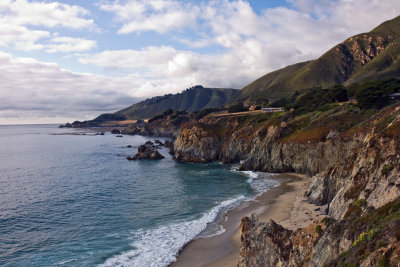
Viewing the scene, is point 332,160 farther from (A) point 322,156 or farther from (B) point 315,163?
(B) point 315,163

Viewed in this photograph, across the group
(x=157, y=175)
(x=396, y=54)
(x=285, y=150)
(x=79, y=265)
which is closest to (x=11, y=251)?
(x=79, y=265)

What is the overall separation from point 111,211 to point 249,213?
1773cm

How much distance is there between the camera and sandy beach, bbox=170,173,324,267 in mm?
23891

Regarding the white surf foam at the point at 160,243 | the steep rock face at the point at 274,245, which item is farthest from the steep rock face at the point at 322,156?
the white surf foam at the point at 160,243

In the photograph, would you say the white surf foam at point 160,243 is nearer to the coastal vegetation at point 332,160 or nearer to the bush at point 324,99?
the coastal vegetation at point 332,160

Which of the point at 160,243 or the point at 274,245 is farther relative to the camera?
the point at 160,243

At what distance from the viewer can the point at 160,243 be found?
1059 inches

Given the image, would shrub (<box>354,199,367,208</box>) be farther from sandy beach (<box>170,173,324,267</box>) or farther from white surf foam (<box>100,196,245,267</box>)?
white surf foam (<box>100,196,245,267</box>)

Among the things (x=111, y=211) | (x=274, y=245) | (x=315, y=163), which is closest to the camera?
(x=274, y=245)

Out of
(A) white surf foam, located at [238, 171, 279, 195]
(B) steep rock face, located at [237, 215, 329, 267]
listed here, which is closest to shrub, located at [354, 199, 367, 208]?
(B) steep rock face, located at [237, 215, 329, 267]

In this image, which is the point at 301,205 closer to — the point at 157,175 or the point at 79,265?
the point at 79,265

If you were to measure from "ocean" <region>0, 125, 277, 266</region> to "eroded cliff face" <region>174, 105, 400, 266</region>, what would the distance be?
8.36 m

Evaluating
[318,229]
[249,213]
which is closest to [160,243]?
[249,213]

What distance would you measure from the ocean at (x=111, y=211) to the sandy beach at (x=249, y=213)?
4.29ft
